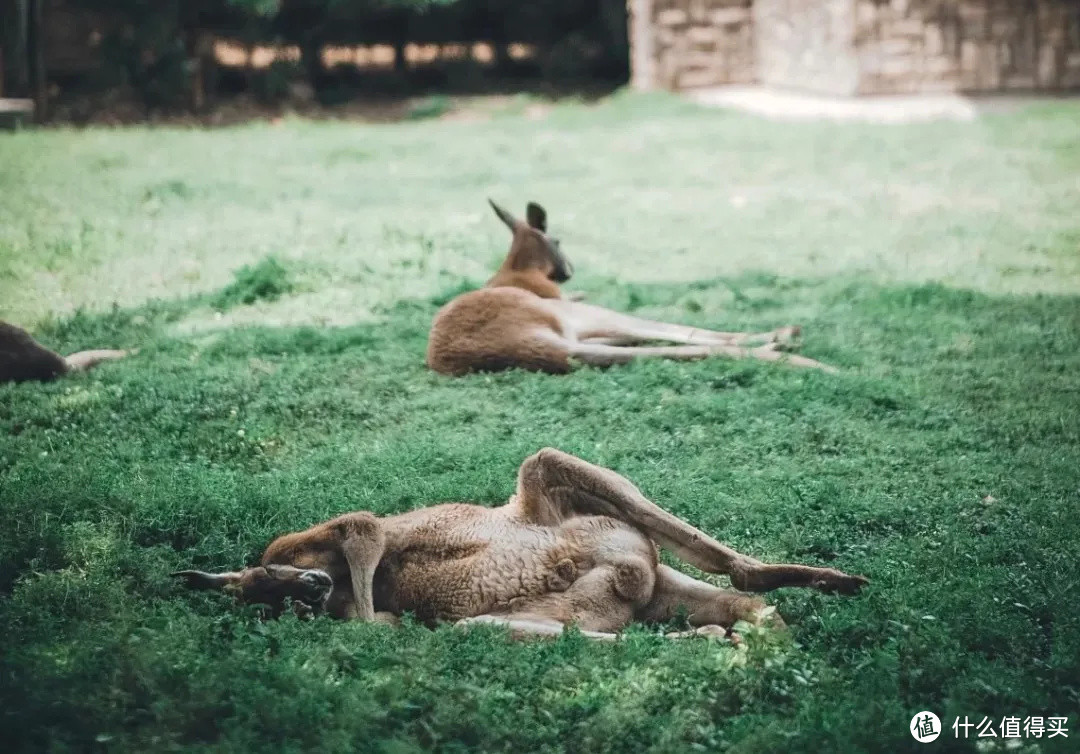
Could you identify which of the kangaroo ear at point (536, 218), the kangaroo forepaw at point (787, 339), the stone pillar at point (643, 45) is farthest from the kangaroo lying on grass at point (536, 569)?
the stone pillar at point (643, 45)

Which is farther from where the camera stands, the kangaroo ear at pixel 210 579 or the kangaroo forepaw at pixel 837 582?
the kangaroo ear at pixel 210 579

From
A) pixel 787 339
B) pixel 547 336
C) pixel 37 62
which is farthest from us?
pixel 37 62

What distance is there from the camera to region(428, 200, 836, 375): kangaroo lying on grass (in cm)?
729

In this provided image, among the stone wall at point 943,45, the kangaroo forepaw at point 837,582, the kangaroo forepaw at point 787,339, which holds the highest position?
the stone wall at point 943,45

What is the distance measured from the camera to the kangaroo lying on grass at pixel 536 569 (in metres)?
4.30

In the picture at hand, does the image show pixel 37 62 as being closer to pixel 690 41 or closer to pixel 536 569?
pixel 690 41

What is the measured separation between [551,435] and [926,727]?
297 cm

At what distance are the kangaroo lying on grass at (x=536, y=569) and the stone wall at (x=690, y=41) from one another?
610 inches

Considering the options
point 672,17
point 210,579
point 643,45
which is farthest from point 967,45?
point 210,579

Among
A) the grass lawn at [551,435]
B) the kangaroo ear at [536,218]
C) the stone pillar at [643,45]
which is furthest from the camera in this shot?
the stone pillar at [643,45]

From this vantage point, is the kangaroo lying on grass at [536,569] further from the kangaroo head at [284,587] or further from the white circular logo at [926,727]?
the white circular logo at [926,727]

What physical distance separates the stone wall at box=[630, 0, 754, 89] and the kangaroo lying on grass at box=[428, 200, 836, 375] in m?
12.1

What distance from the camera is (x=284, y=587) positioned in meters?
4.33

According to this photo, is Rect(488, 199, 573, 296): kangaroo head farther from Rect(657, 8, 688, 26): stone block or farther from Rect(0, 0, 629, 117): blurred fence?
Rect(657, 8, 688, 26): stone block
